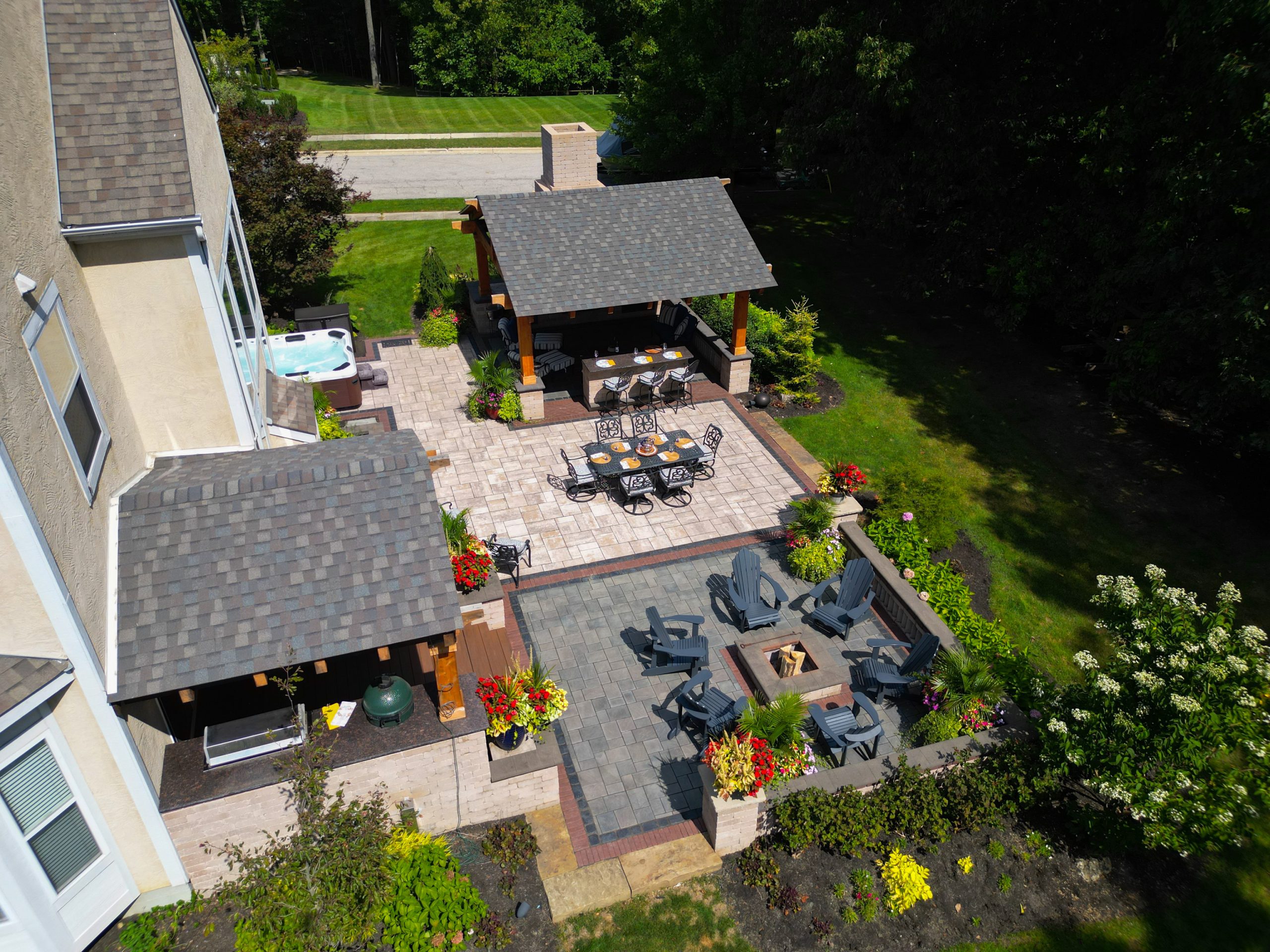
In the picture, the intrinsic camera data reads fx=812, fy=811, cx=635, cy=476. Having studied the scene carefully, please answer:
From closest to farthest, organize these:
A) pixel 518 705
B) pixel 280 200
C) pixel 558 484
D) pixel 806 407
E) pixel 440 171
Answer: pixel 518 705
pixel 558 484
pixel 806 407
pixel 280 200
pixel 440 171

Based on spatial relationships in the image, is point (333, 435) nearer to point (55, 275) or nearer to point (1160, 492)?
point (55, 275)

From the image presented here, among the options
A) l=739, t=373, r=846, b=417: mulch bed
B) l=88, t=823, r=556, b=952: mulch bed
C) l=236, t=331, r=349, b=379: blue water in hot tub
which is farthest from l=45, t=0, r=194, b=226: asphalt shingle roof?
l=739, t=373, r=846, b=417: mulch bed

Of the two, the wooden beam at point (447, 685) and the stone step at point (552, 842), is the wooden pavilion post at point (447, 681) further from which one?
the stone step at point (552, 842)

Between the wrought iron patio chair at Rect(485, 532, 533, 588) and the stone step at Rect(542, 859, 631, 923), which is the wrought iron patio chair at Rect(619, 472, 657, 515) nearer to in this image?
the wrought iron patio chair at Rect(485, 532, 533, 588)

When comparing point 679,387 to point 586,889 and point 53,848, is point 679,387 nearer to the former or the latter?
point 586,889

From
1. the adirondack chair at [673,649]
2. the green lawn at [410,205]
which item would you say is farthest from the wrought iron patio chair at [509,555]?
the green lawn at [410,205]

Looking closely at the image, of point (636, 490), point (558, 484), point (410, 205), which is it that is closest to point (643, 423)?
point (558, 484)
